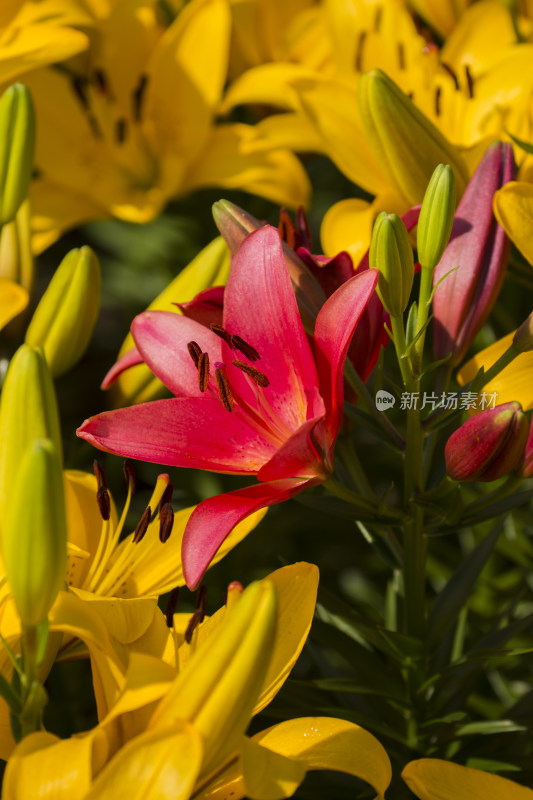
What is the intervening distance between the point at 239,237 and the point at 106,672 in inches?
9.9

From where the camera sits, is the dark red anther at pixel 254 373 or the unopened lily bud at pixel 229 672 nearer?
the unopened lily bud at pixel 229 672

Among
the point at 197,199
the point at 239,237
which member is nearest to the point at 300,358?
the point at 239,237

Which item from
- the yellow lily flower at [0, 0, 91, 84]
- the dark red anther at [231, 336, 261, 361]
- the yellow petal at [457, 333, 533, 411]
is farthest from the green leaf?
the yellow lily flower at [0, 0, 91, 84]

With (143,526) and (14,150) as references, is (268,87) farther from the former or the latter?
(143,526)

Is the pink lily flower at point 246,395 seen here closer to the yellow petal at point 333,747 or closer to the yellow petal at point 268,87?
the yellow petal at point 333,747

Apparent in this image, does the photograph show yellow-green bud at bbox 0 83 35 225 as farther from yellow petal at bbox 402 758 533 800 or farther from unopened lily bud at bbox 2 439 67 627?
yellow petal at bbox 402 758 533 800

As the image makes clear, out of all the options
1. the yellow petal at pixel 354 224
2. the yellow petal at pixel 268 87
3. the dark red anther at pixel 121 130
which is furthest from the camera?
the dark red anther at pixel 121 130

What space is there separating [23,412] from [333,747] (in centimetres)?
22

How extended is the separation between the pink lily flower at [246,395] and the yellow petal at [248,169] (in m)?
0.35

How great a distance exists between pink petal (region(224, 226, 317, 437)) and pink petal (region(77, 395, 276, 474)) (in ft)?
0.08

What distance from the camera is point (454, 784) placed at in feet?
1.59

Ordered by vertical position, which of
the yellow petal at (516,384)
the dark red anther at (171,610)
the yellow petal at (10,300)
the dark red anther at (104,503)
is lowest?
the dark red anther at (171,610)

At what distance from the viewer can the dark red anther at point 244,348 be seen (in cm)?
52

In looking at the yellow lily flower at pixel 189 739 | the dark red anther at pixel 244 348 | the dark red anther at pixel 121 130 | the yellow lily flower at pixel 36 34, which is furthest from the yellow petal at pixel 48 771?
the dark red anther at pixel 121 130
